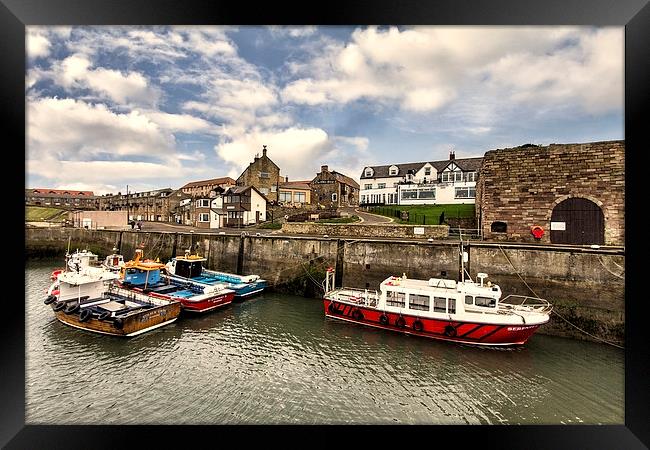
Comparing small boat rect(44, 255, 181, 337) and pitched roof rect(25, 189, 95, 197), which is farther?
pitched roof rect(25, 189, 95, 197)

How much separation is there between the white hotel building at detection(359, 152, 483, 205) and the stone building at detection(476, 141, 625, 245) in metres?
16.6

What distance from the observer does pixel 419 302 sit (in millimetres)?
9508

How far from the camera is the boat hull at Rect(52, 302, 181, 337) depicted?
8.88 m

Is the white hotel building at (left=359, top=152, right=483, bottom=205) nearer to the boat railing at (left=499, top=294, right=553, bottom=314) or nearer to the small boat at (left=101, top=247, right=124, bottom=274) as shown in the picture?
the boat railing at (left=499, top=294, right=553, bottom=314)

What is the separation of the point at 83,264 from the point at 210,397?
8996 mm

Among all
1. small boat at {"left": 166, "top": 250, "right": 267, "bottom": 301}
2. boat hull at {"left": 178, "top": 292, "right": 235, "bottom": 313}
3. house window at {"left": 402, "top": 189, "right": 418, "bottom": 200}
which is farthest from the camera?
house window at {"left": 402, "top": 189, "right": 418, "bottom": 200}

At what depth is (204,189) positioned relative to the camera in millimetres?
43688

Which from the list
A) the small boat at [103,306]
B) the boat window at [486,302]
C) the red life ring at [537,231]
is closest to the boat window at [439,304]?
the boat window at [486,302]

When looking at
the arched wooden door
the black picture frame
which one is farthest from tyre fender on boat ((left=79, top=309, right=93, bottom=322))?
the arched wooden door

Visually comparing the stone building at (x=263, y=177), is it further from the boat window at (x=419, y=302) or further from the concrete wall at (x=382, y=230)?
the boat window at (x=419, y=302)

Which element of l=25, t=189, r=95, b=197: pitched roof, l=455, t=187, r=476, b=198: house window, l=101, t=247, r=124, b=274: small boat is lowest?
l=101, t=247, r=124, b=274: small boat

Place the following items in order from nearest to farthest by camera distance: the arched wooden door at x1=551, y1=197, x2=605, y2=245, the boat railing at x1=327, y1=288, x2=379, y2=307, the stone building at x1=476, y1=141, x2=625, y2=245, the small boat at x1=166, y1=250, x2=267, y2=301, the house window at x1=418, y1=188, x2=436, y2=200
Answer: the boat railing at x1=327, y1=288, x2=379, y2=307 → the stone building at x1=476, y1=141, x2=625, y2=245 → the arched wooden door at x1=551, y1=197, x2=605, y2=245 → the small boat at x1=166, y1=250, x2=267, y2=301 → the house window at x1=418, y1=188, x2=436, y2=200

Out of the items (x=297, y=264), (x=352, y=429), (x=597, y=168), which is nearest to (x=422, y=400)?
(x=352, y=429)
